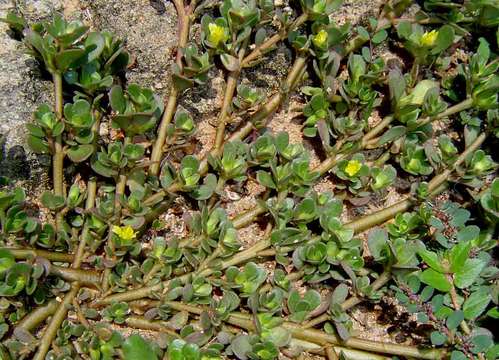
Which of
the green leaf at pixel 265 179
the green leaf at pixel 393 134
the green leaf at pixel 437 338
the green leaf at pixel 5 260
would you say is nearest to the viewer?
the green leaf at pixel 5 260

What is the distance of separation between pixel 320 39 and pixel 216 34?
0.37 meters

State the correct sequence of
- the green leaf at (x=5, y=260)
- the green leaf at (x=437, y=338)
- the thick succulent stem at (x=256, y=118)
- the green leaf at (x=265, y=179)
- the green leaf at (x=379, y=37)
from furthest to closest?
the green leaf at (x=379, y=37) < the green leaf at (x=265, y=179) < the thick succulent stem at (x=256, y=118) < the green leaf at (x=437, y=338) < the green leaf at (x=5, y=260)

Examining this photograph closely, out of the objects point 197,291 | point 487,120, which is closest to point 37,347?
point 197,291

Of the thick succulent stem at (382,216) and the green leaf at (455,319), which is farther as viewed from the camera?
the thick succulent stem at (382,216)

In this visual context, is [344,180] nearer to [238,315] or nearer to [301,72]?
[301,72]

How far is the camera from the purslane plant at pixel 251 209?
7.19 feet

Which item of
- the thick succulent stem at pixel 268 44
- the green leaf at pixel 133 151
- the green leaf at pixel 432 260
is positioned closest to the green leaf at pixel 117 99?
the green leaf at pixel 133 151

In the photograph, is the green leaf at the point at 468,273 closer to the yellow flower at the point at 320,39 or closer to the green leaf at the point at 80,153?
the yellow flower at the point at 320,39

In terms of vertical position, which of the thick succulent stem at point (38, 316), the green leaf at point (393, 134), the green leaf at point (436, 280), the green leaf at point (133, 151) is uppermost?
the green leaf at point (133, 151)

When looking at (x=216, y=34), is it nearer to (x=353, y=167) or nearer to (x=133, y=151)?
(x=133, y=151)

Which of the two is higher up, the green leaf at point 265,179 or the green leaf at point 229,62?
the green leaf at point 229,62

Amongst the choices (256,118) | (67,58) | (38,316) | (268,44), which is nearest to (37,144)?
(67,58)

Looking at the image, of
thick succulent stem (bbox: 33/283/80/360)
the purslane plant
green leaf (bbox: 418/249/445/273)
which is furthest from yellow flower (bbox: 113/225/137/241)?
green leaf (bbox: 418/249/445/273)

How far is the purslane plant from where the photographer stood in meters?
2.19
